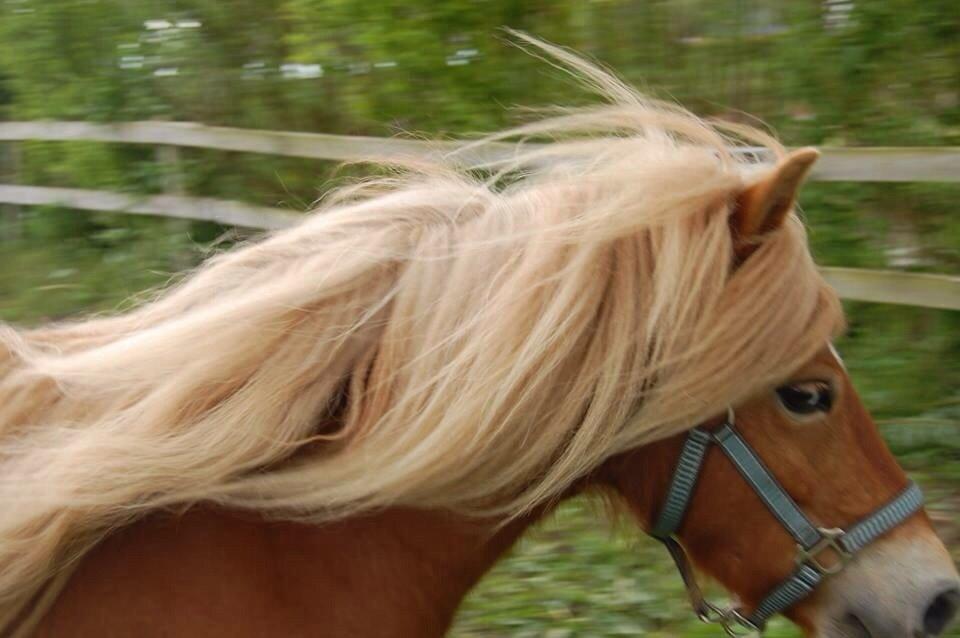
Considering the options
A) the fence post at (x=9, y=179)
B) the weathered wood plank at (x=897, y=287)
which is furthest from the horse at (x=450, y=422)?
the fence post at (x=9, y=179)

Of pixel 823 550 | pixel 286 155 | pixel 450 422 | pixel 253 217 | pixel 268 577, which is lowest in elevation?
pixel 253 217

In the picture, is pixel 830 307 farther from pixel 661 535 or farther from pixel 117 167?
pixel 117 167

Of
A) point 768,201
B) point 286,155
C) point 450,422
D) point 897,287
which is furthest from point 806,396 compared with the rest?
point 286,155

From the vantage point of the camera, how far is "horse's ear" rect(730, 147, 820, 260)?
1.75 metres

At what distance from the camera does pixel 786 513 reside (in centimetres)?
193

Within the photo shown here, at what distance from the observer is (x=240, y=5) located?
684 centimetres

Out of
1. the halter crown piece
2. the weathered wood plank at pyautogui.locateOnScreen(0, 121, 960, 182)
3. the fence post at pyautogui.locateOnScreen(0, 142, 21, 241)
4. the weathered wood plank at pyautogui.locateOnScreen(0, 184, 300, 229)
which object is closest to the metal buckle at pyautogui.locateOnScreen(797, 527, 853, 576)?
the halter crown piece

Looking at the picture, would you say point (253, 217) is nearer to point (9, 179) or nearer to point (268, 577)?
point (9, 179)

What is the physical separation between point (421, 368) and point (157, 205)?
5965 millimetres

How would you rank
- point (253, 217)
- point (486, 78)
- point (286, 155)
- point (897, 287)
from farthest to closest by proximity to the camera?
point (253, 217) → point (286, 155) → point (486, 78) → point (897, 287)

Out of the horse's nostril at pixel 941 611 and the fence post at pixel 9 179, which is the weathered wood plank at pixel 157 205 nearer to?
the fence post at pixel 9 179

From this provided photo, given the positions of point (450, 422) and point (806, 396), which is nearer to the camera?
point (450, 422)

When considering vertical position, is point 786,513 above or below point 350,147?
above

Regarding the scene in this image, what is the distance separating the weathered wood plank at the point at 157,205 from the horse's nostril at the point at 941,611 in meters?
4.56
